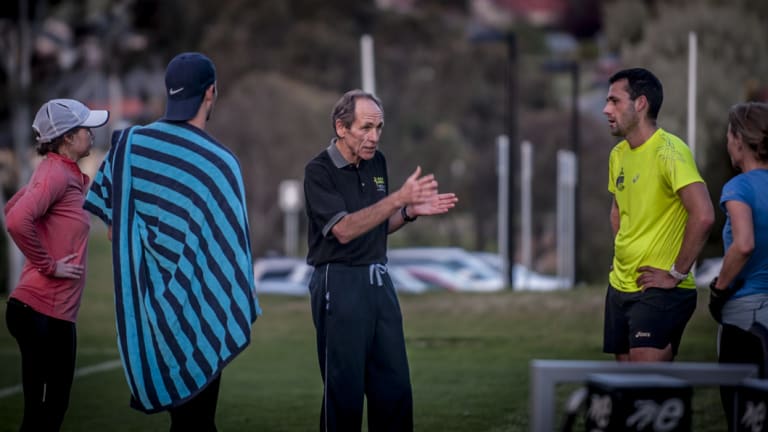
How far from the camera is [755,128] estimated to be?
23.3 feet

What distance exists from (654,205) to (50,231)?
3.22 m

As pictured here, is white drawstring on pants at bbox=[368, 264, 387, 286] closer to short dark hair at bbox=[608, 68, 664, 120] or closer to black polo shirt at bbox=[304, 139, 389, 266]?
black polo shirt at bbox=[304, 139, 389, 266]

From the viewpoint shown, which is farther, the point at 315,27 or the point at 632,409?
the point at 315,27

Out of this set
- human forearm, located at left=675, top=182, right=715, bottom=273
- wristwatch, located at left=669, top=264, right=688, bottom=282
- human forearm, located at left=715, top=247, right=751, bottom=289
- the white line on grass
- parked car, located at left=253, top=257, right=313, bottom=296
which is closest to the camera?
human forearm, located at left=715, top=247, right=751, bottom=289

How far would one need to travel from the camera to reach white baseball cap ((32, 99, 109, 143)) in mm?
7426

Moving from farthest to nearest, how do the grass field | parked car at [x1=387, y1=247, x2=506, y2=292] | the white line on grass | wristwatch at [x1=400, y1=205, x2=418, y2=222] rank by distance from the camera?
1. parked car at [x1=387, y1=247, x2=506, y2=292]
2. the white line on grass
3. the grass field
4. wristwatch at [x1=400, y1=205, x2=418, y2=222]

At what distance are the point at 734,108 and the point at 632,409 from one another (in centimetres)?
232

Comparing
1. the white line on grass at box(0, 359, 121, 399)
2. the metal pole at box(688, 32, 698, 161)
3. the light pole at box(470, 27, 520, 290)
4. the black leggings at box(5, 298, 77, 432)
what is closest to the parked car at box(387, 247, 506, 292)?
the light pole at box(470, 27, 520, 290)

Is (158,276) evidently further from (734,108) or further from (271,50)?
(271,50)

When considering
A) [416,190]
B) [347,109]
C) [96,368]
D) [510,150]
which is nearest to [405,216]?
[347,109]

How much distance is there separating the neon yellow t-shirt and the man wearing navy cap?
7.54ft

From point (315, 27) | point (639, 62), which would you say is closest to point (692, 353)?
point (639, 62)

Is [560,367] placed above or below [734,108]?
below

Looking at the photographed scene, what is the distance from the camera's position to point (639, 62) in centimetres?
5156
